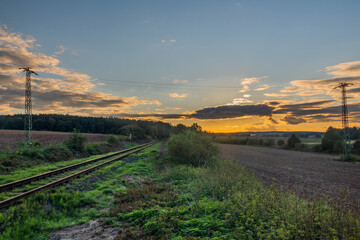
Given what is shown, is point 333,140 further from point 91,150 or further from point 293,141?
point 91,150

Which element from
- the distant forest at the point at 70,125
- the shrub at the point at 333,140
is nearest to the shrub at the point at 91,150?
the distant forest at the point at 70,125

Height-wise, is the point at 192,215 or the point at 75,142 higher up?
the point at 75,142

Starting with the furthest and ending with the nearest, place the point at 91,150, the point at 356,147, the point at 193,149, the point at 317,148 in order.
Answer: the point at 317,148 → the point at 356,147 → the point at 91,150 → the point at 193,149

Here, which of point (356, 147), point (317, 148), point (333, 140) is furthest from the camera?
point (317, 148)

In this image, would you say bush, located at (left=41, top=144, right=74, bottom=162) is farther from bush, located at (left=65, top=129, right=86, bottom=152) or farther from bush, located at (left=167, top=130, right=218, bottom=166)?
bush, located at (left=167, top=130, right=218, bottom=166)

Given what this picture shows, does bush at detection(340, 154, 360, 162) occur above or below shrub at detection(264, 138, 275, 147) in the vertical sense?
above

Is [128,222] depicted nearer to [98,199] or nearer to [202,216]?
[202,216]

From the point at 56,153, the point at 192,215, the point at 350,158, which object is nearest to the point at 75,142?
the point at 56,153

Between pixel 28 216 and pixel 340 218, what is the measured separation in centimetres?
936

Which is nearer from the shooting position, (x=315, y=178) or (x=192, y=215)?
(x=192, y=215)

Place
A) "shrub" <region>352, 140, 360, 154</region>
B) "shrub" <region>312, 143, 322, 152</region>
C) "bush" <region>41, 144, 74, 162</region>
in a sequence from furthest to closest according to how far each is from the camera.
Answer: "shrub" <region>312, 143, 322, 152</region> → "shrub" <region>352, 140, 360, 154</region> → "bush" <region>41, 144, 74, 162</region>

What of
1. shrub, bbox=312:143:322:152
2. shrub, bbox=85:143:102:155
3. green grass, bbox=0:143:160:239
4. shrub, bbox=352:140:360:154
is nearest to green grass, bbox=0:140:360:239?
green grass, bbox=0:143:160:239

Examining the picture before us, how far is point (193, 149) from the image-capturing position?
1919 cm

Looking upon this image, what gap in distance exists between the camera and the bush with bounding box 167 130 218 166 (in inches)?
750
